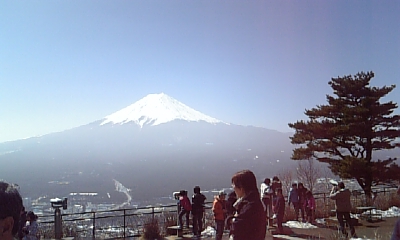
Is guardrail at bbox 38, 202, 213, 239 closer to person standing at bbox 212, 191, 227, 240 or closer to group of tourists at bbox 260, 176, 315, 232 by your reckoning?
group of tourists at bbox 260, 176, 315, 232

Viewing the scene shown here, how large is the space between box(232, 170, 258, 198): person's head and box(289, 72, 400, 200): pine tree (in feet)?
56.6

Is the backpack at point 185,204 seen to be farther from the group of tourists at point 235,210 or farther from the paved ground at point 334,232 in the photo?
the paved ground at point 334,232

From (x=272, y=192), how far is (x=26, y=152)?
180m

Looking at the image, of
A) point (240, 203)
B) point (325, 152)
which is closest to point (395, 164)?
point (325, 152)

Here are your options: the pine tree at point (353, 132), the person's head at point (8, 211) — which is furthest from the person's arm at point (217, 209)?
the pine tree at point (353, 132)

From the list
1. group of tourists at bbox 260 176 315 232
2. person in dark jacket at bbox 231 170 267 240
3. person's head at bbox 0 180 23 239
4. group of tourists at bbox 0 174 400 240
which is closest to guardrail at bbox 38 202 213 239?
group of tourists at bbox 0 174 400 240

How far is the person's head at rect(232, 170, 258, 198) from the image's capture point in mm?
4250

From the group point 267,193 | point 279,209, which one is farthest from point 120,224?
point 279,209

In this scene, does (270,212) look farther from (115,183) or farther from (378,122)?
(115,183)

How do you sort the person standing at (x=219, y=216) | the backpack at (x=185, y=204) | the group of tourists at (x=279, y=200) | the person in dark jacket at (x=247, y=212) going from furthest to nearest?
1. the backpack at (x=185, y=204)
2. the group of tourists at (x=279, y=200)
3. the person standing at (x=219, y=216)
4. the person in dark jacket at (x=247, y=212)

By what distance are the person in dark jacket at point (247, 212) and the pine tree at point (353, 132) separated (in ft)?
56.6

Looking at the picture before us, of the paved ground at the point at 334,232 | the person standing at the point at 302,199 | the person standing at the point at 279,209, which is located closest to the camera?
the paved ground at the point at 334,232

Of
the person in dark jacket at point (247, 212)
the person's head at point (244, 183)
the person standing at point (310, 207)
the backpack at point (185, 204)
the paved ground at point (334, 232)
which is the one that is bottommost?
the paved ground at point (334, 232)

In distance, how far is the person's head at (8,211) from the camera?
222 centimetres
